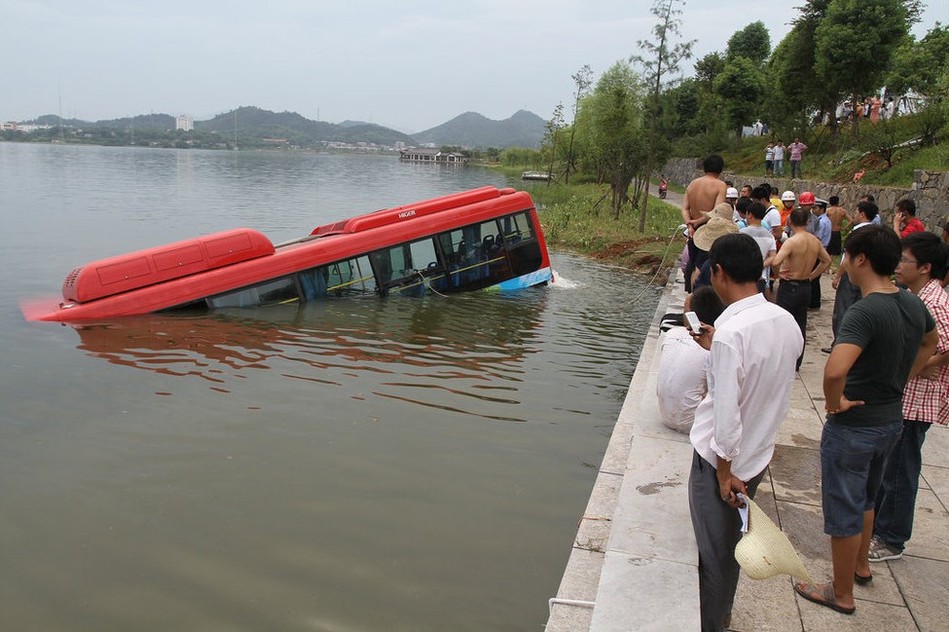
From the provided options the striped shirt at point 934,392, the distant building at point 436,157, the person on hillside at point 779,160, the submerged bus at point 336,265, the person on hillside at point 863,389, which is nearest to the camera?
the person on hillside at point 863,389

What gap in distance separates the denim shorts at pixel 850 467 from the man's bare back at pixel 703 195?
6.51m

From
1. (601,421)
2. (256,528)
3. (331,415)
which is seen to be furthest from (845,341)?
(331,415)

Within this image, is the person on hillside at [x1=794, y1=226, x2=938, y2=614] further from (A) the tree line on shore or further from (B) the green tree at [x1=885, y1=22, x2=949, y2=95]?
(B) the green tree at [x1=885, y1=22, x2=949, y2=95]

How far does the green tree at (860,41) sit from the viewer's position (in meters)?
25.3

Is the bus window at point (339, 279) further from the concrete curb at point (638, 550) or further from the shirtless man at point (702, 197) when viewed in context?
the concrete curb at point (638, 550)

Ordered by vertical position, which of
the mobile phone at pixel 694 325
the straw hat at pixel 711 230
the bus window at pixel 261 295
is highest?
the straw hat at pixel 711 230

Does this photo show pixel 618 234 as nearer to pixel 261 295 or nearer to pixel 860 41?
pixel 860 41

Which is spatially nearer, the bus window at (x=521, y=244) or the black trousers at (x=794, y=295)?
the black trousers at (x=794, y=295)

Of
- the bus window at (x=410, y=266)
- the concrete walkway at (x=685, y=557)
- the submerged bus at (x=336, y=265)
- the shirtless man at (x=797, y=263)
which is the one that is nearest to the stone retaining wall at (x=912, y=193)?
the submerged bus at (x=336, y=265)

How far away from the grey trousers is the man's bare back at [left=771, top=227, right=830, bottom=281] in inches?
204

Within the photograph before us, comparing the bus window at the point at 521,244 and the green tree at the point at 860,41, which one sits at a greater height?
the green tree at the point at 860,41

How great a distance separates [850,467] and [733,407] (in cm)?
117

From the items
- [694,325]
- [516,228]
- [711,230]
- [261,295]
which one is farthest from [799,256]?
[261,295]

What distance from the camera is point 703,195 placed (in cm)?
1039
